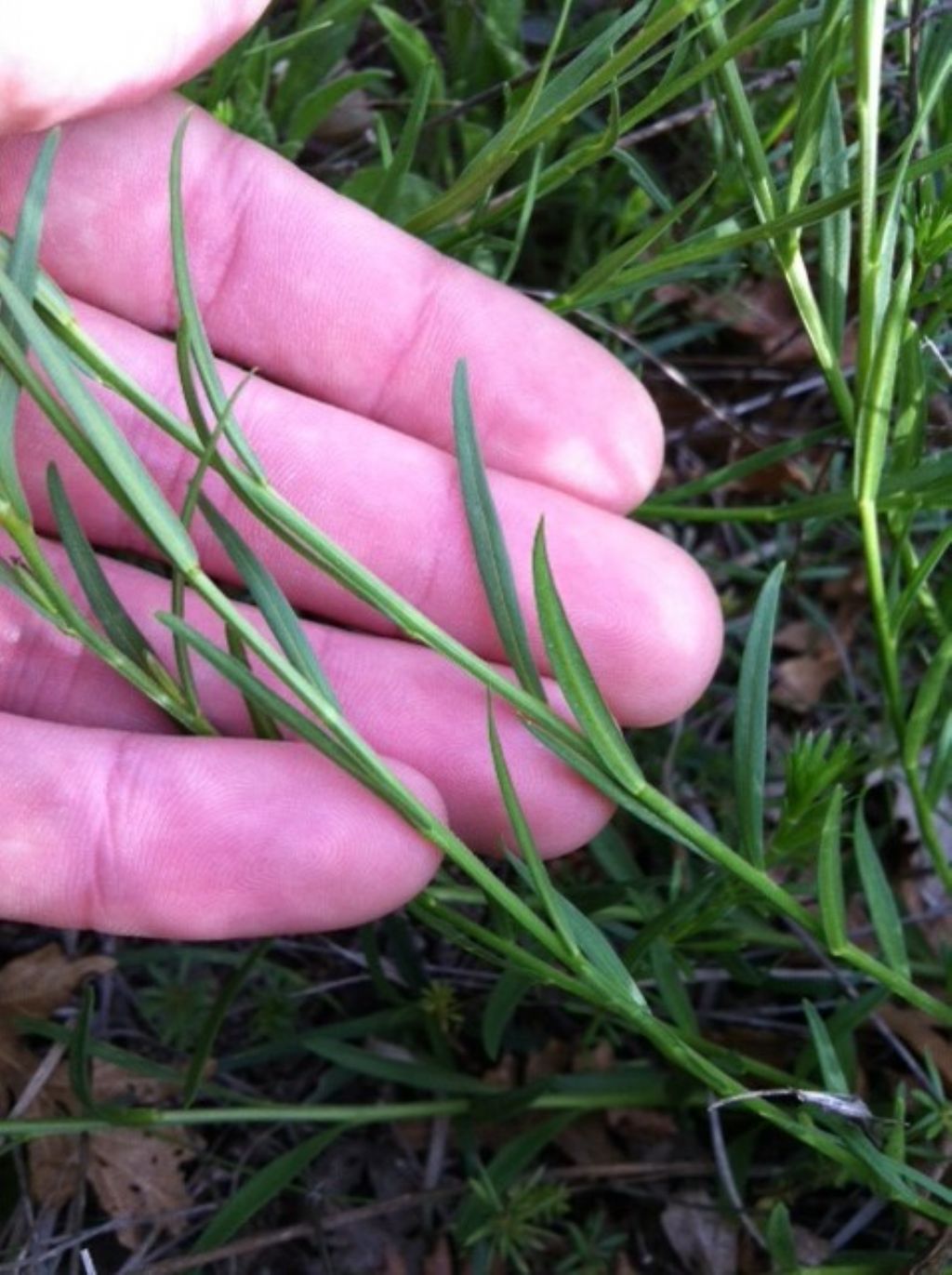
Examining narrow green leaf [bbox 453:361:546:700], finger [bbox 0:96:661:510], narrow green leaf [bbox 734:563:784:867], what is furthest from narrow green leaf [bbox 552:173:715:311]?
narrow green leaf [bbox 734:563:784:867]

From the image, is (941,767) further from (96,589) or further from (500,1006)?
(96,589)

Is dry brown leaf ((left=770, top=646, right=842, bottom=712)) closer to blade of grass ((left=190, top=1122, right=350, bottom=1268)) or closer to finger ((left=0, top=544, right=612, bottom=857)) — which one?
finger ((left=0, top=544, right=612, bottom=857))

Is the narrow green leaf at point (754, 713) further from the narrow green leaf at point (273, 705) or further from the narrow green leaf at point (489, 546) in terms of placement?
the narrow green leaf at point (273, 705)

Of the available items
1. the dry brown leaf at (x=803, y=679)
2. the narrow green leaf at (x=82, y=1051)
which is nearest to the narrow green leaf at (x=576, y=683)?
the narrow green leaf at (x=82, y=1051)

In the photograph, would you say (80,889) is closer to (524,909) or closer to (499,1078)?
(524,909)

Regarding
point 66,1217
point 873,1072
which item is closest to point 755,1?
point 873,1072

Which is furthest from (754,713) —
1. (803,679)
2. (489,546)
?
(803,679)
